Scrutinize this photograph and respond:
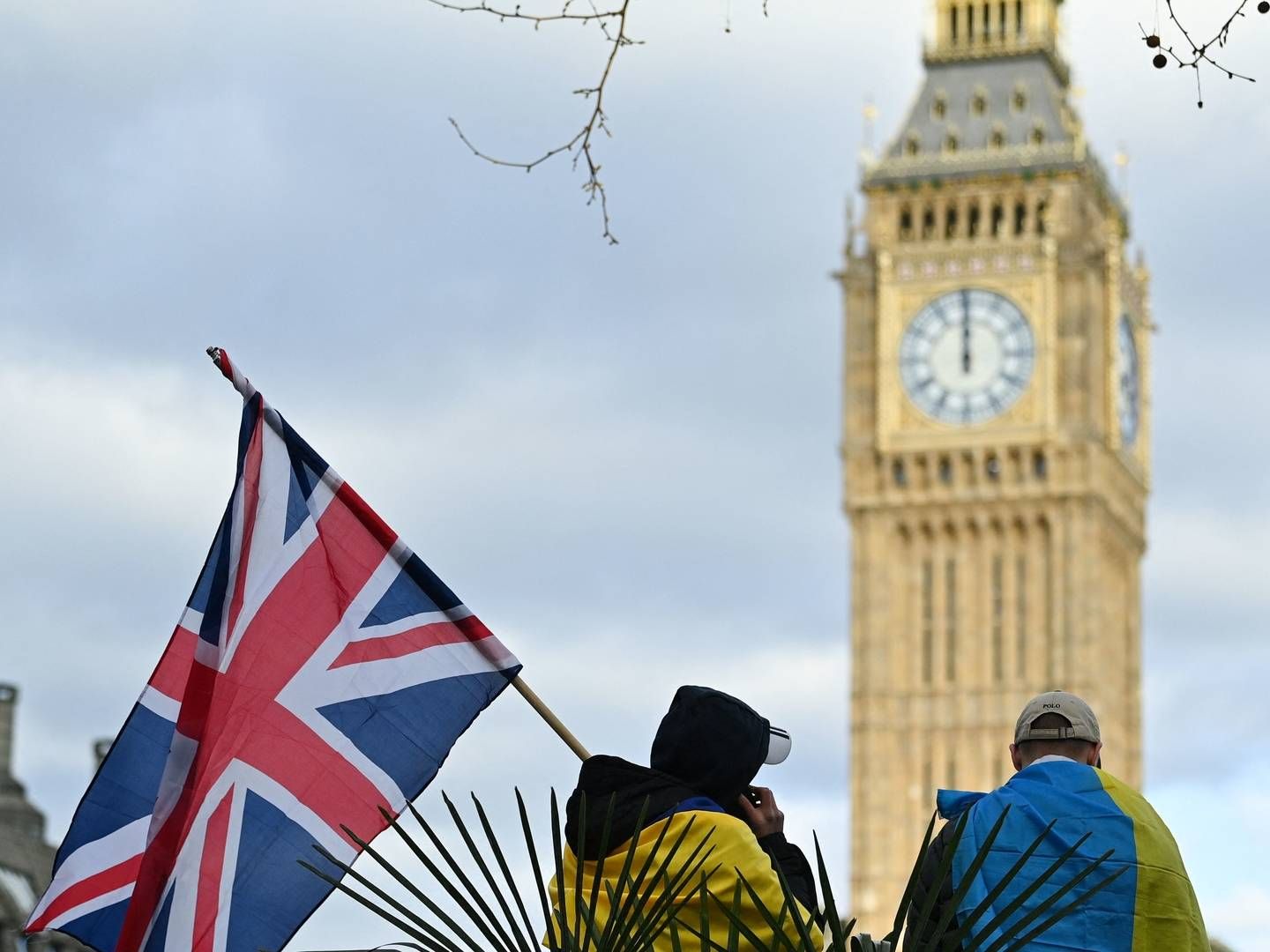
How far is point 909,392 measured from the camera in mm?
58094

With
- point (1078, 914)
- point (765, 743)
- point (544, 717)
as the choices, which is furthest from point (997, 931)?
point (544, 717)

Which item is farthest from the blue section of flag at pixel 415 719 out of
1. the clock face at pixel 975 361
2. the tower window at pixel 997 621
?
the tower window at pixel 997 621

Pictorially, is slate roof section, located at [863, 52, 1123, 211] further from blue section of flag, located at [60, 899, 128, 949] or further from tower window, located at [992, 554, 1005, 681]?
blue section of flag, located at [60, 899, 128, 949]

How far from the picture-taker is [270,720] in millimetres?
7543

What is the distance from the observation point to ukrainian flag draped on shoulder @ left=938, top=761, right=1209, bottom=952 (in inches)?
215

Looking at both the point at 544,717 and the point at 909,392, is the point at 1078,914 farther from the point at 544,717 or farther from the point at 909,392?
the point at 909,392

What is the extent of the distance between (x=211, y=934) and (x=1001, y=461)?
51.3 metres

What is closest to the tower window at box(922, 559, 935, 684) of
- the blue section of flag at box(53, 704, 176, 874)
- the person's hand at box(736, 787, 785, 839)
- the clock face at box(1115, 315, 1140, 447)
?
the clock face at box(1115, 315, 1140, 447)

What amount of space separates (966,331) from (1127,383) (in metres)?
4.38

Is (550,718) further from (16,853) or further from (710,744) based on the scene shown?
(16,853)

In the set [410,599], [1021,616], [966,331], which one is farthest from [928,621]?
[410,599]

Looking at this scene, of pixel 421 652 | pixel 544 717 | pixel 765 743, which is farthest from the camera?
pixel 421 652

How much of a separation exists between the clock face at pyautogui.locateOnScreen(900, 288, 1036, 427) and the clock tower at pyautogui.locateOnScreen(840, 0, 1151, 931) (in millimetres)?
34

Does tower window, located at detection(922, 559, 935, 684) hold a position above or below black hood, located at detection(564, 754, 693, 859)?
above
